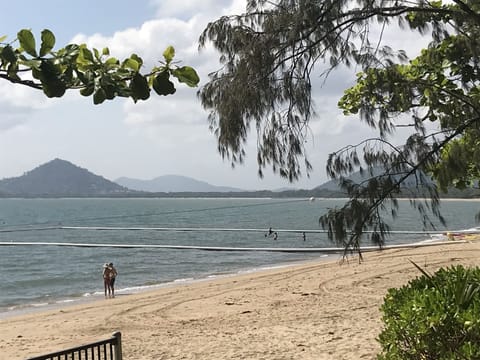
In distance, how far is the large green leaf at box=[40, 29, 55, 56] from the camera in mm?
1592

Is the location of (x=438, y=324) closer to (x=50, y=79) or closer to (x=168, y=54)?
(x=168, y=54)

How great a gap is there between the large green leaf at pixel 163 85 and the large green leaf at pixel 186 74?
0.04m

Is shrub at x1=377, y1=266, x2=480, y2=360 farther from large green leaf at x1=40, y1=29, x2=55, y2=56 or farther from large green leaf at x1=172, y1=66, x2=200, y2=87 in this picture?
large green leaf at x1=40, y1=29, x2=55, y2=56

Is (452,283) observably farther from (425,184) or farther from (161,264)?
(161,264)

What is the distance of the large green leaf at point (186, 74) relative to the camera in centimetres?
181

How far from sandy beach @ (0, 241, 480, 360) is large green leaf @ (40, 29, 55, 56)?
6.26 meters

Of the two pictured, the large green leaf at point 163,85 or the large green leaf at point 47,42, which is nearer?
the large green leaf at point 47,42

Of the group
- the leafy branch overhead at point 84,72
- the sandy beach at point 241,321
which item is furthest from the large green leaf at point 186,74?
the sandy beach at point 241,321

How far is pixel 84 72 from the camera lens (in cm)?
172

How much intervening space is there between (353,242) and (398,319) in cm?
172

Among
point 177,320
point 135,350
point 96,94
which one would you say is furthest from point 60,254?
point 96,94

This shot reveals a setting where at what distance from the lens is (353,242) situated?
577cm

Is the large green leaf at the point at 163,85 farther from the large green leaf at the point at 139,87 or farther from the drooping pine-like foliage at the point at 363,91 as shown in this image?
the drooping pine-like foliage at the point at 363,91

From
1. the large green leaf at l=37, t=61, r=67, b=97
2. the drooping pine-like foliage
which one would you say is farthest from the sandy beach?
the large green leaf at l=37, t=61, r=67, b=97
